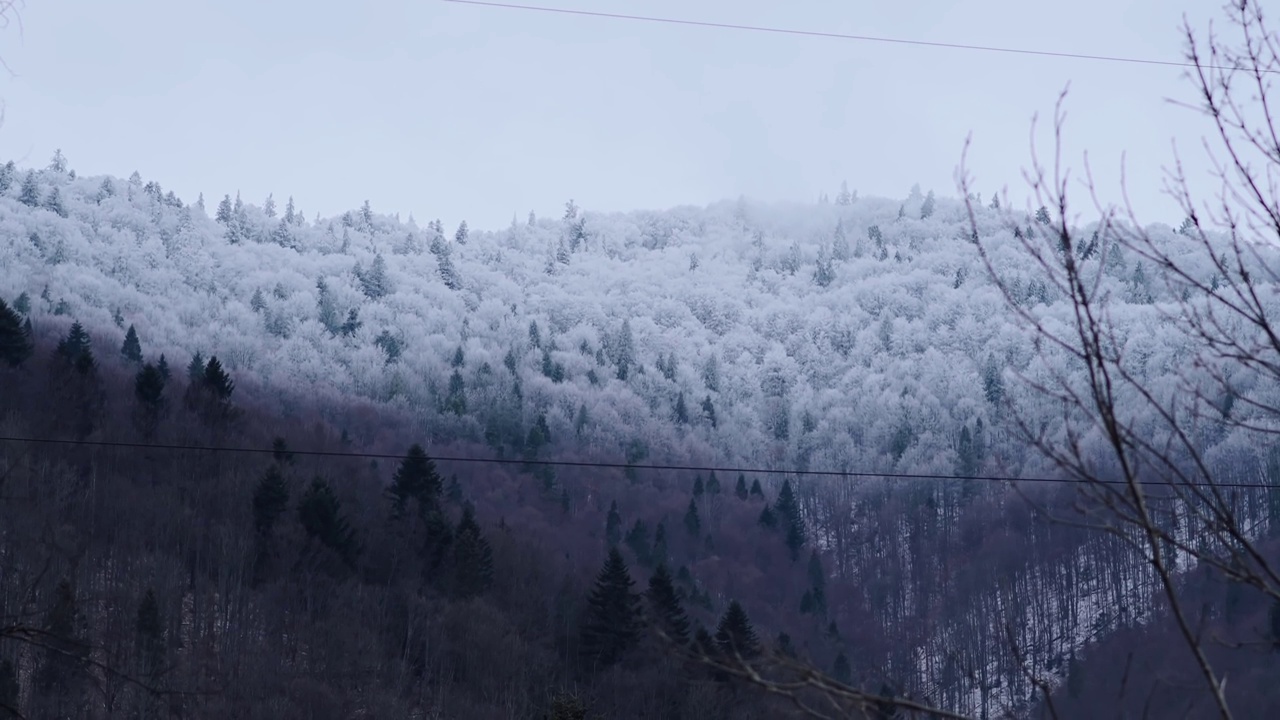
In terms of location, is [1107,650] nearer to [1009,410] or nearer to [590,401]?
[590,401]

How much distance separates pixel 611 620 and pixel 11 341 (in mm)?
29966

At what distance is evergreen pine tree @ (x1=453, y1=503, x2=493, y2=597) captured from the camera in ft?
168

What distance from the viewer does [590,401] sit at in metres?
110

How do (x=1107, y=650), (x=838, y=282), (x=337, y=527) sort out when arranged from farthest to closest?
(x=838, y=282)
(x=1107, y=650)
(x=337, y=527)

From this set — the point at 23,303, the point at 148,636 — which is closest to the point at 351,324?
the point at 23,303

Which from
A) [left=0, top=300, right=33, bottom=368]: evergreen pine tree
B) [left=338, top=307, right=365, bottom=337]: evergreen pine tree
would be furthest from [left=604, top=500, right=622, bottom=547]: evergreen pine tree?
[left=338, top=307, right=365, bottom=337]: evergreen pine tree

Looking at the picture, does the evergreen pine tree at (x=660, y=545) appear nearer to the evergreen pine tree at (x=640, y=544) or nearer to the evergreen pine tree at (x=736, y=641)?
the evergreen pine tree at (x=640, y=544)

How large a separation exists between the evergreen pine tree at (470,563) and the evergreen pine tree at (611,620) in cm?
604

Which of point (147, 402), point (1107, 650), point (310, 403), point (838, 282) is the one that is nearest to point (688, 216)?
point (838, 282)

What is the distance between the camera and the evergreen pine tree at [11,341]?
49.4 m

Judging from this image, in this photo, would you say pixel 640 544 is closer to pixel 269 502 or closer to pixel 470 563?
pixel 470 563

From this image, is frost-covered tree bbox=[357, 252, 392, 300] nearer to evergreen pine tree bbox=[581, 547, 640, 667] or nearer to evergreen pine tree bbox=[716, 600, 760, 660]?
evergreen pine tree bbox=[581, 547, 640, 667]

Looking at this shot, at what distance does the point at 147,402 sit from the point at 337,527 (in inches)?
467

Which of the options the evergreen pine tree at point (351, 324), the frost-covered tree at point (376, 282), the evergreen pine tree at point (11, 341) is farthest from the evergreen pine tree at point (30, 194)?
the evergreen pine tree at point (11, 341)
